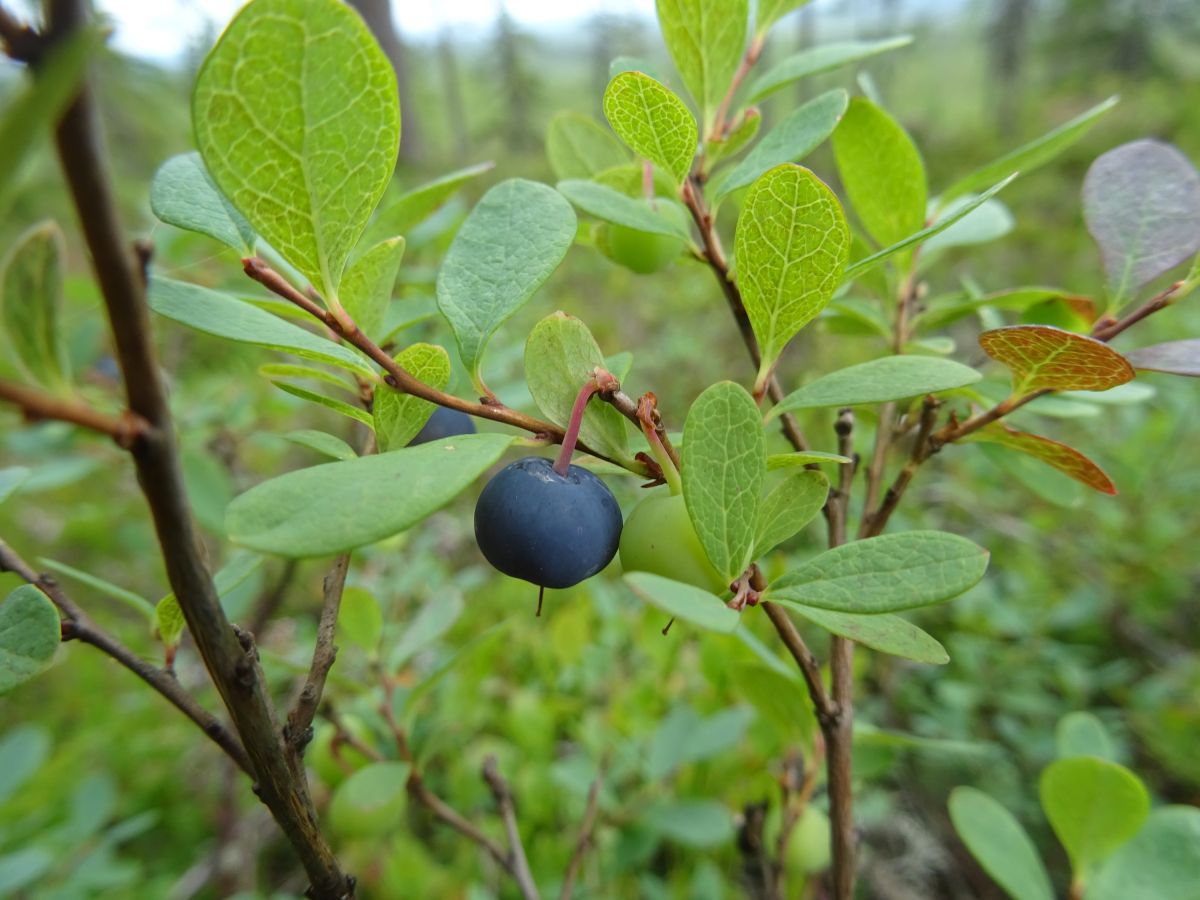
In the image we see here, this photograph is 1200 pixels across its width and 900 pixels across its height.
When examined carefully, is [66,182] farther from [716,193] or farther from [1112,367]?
[1112,367]

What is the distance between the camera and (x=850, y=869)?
2.04 feet

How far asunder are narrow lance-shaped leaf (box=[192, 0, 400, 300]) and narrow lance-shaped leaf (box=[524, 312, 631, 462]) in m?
0.12

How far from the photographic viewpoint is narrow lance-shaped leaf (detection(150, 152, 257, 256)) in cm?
44

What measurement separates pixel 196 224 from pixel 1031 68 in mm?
20935

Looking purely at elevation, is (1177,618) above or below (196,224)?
below

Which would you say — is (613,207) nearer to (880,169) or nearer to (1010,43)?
(880,169)

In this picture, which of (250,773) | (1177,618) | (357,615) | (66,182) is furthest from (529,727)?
(1177,618)

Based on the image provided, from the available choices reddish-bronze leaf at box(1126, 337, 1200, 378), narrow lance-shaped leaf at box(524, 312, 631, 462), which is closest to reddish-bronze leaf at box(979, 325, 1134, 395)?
reddish-bronze leaf at box(1126, 337, 1200, 378)

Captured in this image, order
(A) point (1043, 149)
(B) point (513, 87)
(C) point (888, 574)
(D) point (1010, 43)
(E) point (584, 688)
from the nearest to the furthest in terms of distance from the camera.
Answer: (C) point (888, 574), (A) point (1043, 149), (E) point (584, 688), (D) point (1010, 43), (B) point (513, 87)

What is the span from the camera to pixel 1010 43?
15.5 m

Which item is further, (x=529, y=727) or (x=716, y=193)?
(x=529, y=727)

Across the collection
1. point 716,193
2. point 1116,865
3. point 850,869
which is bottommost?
point 1116,865

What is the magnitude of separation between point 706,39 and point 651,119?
153mm

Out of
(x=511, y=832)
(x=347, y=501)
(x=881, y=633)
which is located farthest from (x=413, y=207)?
(x=511, y=832)
